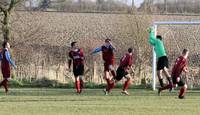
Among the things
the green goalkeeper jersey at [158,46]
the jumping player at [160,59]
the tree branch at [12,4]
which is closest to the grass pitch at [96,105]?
the jumping player at [160,59]

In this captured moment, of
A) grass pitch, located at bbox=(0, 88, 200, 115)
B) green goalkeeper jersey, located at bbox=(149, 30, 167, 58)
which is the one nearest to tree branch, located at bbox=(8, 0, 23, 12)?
grass pitch, located at bbox=(0, 88, 200, 115)

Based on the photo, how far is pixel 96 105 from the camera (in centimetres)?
2034

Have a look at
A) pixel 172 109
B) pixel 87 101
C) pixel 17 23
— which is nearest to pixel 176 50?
pixel 17 23

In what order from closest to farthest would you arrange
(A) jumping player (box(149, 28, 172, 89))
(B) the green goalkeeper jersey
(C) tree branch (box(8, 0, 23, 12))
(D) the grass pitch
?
1. (D) the grass pitch
2. (A) jumping player (box(149, 28, 172, 89))
3. (B) the green goalkeeper jersey
4. (C) tree branch (box(8, 0, 23, 12))

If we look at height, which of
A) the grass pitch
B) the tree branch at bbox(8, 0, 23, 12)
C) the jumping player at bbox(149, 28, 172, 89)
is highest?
the tree branch at bbox(8, 0, 23, 12)

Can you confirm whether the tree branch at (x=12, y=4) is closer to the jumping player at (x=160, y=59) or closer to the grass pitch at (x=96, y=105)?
the grass pitch at (x=96, y=105)

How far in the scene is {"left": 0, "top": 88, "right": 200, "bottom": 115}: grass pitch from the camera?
18.3 metres

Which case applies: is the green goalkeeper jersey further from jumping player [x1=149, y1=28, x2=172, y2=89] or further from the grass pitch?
the grass pitch

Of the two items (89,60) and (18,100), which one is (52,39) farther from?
(18,100)

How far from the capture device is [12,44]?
117ft

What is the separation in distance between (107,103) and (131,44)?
1545 centimetres

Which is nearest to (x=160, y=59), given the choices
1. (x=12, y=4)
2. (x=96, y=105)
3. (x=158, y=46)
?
(x=158, y=46)

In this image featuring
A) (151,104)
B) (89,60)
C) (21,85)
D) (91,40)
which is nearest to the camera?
(151,104)

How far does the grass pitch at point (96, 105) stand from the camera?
18.3 metres
